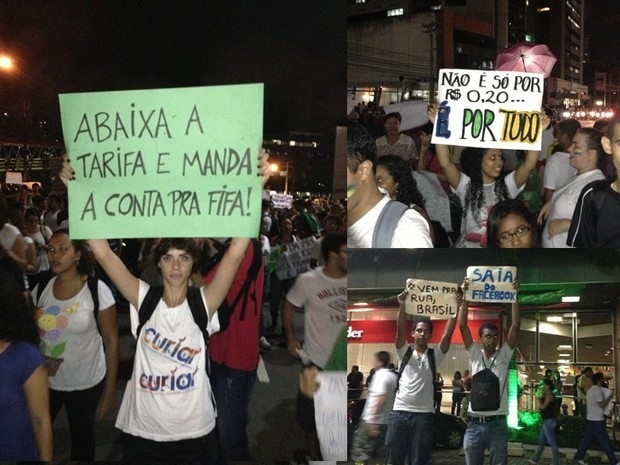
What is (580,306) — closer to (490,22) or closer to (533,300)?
(533,300)

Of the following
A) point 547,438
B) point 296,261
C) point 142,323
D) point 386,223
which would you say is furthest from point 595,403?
point 142,323

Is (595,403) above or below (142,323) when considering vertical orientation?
below

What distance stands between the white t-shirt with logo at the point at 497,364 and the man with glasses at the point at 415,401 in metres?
0.17

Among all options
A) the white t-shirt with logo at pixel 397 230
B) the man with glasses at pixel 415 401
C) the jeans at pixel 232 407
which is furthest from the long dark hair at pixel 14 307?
the man with glasses at pixel 415 401

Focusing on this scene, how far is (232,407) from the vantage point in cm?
461

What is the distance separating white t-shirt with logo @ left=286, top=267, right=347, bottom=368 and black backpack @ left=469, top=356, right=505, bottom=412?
87 centimetres

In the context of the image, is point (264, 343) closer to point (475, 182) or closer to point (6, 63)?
point (475, 182)

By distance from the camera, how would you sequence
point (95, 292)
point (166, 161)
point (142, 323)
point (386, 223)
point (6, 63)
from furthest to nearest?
1. point (6, 63)
2. point (95, 292)
3. point (386, 223)
4. point (142, 323)
5. point (166, 161)

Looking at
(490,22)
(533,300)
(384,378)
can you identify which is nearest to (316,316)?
(384,378)

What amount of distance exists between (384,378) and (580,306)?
3.89 ft

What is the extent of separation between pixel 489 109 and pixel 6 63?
2824mm

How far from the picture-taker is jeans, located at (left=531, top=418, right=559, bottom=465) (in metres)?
4.55

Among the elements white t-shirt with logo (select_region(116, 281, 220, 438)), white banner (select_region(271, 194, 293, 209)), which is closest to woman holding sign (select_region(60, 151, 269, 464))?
white t-shirt with logo (select_region(116, 281, 220, 438))

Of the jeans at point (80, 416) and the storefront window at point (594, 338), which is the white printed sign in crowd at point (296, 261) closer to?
the jeans at point (80, 416)
